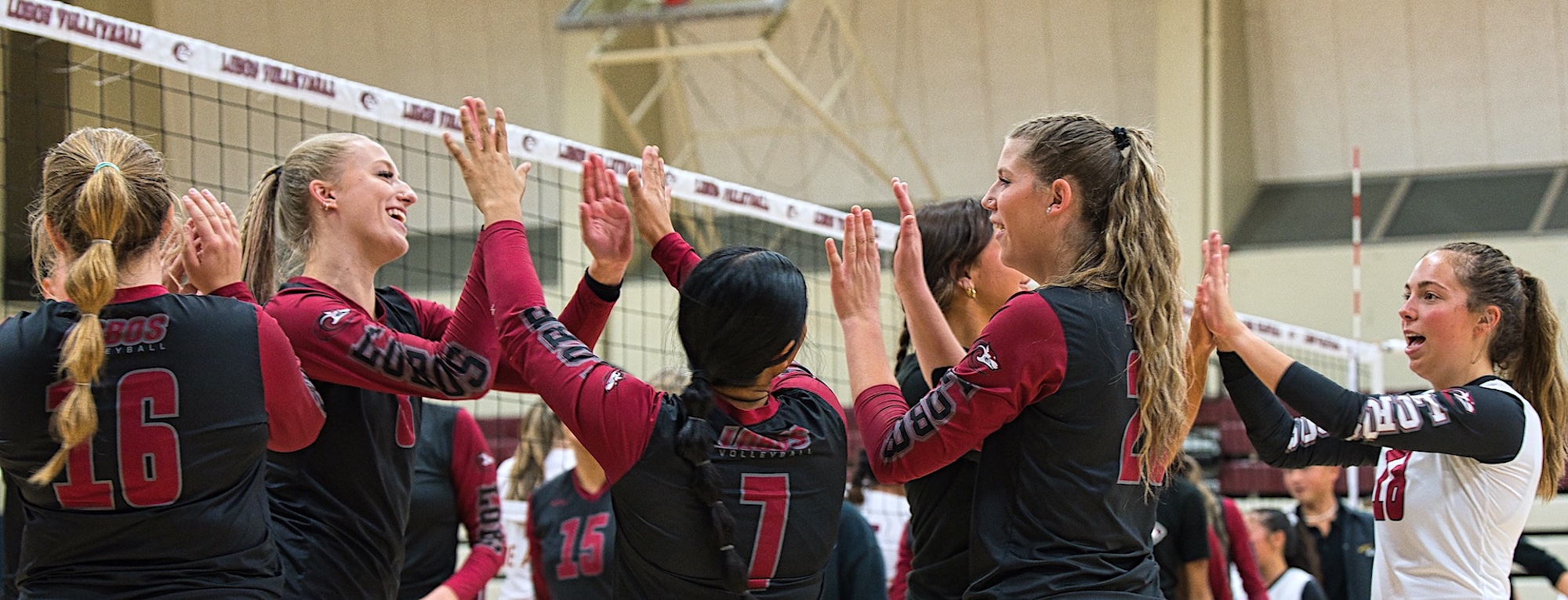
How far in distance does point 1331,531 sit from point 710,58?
25.0 ft

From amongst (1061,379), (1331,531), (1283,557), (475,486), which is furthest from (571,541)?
(1331,531)

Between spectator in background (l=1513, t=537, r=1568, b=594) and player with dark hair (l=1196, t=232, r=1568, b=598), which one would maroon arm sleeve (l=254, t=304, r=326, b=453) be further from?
spectator in background (l=1513, t=537, r=1568, b=594)

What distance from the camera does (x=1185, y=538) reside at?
5367mm

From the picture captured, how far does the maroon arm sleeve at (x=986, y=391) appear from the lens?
7.91ft

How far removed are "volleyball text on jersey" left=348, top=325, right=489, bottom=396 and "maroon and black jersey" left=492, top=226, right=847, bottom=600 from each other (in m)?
0.31

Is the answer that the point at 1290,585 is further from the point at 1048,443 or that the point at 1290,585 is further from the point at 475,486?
the point at 1048,443

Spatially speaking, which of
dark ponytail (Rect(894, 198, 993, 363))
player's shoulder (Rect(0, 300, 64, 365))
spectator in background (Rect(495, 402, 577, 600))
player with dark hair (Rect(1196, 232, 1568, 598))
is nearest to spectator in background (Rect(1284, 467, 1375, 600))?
player with dark hair (Rect(1196, 232, 1568, 598))

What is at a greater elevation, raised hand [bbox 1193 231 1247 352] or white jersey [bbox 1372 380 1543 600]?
raised hand [bbox 1193 231 1247 352]

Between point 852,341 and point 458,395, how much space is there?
0.84 m

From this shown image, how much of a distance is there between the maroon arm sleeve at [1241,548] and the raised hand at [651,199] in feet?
12.8

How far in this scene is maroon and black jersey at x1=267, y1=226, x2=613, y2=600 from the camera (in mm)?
2721

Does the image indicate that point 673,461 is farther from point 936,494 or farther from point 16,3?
point 16,3

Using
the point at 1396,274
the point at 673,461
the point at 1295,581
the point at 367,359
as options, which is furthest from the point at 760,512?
the point at 1396,274

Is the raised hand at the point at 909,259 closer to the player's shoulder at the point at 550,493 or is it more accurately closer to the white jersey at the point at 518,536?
the player's shoulder at the point at 550,493
